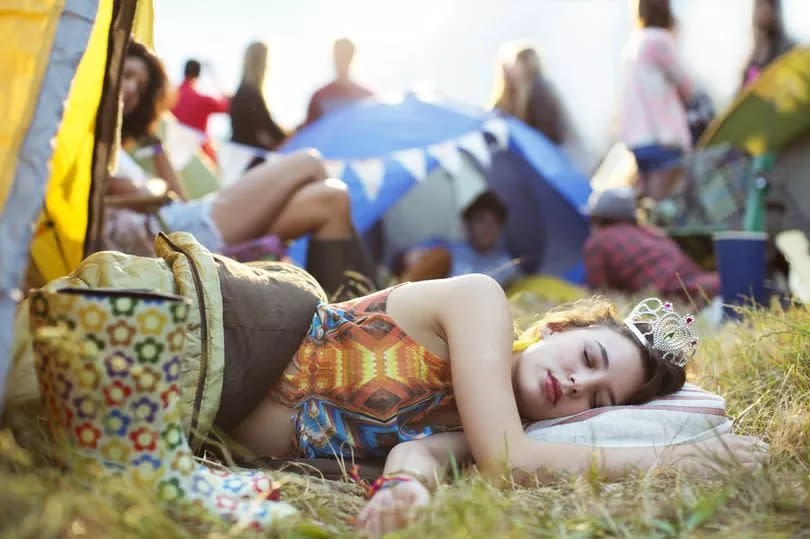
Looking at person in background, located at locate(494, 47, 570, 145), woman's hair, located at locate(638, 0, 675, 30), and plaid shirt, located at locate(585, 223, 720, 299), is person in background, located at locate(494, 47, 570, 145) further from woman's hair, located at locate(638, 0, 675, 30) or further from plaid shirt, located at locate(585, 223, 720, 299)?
plaid shirt, located at locate(585, 223, 720, 299)

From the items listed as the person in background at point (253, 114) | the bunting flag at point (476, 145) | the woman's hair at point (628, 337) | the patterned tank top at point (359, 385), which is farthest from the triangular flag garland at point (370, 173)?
the patterned tank top at point (359, 385)

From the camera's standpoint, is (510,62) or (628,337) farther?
(510,62)

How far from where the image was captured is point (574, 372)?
138 cm

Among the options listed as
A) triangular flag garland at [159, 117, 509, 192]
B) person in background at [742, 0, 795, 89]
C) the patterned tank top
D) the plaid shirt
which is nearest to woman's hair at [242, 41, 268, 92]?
triangular flag garland at [159, 117, 509, 192]

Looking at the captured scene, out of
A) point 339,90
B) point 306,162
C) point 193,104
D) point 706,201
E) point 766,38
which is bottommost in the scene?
point 706,201

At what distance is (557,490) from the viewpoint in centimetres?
121

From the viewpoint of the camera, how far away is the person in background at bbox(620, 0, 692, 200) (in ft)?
13.6

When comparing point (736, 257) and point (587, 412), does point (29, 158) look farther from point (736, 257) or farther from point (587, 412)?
point (736, 257)

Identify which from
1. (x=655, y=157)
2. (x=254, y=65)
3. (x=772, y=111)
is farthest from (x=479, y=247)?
(x=254, y=65)

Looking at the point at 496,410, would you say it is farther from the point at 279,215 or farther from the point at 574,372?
the point at 279,215

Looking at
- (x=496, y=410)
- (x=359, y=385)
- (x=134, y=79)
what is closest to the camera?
(x=496, y=410)

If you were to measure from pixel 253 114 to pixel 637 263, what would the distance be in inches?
92.8

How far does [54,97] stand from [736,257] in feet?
A: 6.98

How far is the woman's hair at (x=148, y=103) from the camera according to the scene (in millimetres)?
2922
